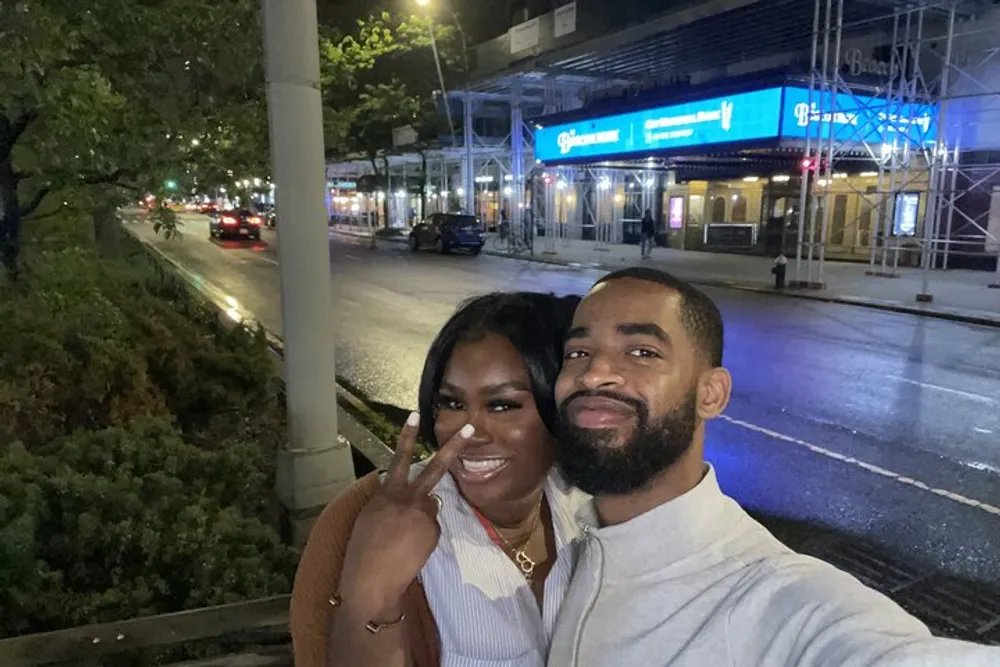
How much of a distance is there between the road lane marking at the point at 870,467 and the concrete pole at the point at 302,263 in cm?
403

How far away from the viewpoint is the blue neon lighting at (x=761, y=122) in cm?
1546

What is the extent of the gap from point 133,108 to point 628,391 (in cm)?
541

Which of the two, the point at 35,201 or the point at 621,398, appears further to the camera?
the point at 35,201

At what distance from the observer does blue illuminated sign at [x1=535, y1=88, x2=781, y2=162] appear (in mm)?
15703

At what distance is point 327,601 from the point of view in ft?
5.13

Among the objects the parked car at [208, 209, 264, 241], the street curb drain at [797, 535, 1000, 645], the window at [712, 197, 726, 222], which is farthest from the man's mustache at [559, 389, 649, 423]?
the parked car at [208, 209, 264, 241]

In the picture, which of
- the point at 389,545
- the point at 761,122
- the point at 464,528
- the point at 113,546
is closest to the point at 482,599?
the point at 464,528

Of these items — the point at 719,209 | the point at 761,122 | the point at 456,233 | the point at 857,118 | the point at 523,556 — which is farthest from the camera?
Answer: the point at 719,209

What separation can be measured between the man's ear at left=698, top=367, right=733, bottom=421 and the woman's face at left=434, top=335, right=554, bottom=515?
1.39ft

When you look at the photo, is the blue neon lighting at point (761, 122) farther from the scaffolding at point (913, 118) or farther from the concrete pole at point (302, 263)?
the concrete pole at point (302, 263)

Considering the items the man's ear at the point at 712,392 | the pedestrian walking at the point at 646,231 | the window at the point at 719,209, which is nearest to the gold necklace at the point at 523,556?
the man's ear at the point at 712,392

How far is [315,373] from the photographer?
14.3 ft

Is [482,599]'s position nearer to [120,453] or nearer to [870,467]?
[120,453]

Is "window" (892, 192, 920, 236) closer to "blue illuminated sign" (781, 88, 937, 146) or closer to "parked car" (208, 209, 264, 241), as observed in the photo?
"blue illuminated sign" (781, 88, 937, 146)
